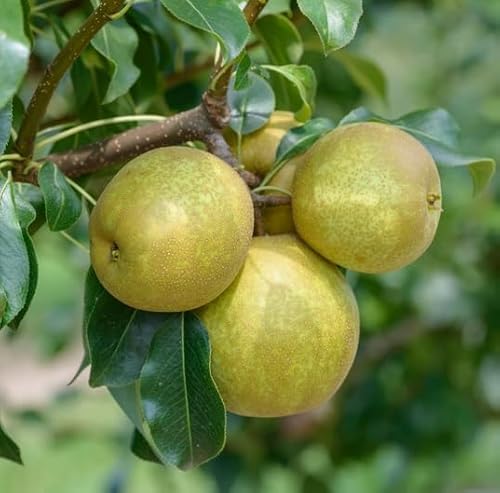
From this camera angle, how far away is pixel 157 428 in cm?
83

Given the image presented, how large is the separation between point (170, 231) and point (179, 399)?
16cm

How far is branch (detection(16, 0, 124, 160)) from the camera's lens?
2.45 feet

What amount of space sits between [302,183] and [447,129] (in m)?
0.20

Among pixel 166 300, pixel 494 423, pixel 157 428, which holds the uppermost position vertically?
pixel 166 300

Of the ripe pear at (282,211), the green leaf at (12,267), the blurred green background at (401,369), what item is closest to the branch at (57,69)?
the green leaf at (12,267)

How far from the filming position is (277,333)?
31.7 inches

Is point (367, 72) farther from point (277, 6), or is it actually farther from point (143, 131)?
point (143, 131)

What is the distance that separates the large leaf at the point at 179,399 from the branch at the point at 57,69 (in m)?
0.18

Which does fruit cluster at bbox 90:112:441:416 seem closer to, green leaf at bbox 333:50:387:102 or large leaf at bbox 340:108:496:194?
large leaf at bbox 340:108:496:194

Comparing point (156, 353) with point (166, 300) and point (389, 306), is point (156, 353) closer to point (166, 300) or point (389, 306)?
point (166, 300)

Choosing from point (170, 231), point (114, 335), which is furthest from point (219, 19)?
point (114, 335)

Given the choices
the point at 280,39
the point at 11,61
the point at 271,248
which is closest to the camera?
the point at 11,61

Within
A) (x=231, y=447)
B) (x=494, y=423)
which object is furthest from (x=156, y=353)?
(x=494, y=423)

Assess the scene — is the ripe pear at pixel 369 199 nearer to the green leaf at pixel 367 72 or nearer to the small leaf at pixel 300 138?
the small leaf at pixel 300 138
